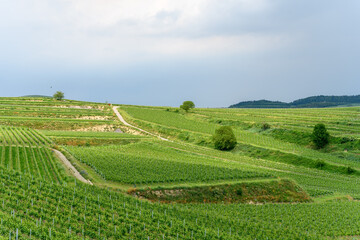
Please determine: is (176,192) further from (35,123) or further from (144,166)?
(35,123)

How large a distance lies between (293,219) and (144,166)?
2158 centimetres

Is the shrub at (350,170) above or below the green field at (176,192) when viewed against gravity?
below

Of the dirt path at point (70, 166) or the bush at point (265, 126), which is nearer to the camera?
the dirt path at point (70, 166)

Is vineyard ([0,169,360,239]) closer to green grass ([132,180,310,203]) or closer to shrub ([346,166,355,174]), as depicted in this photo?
green grass ([132,180,310,203])

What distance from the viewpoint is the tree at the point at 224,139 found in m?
78.1

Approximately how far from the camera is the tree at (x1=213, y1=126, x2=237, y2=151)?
78.1m

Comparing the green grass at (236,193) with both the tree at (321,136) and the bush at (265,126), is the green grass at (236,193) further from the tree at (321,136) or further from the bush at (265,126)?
the bush at (265,126)

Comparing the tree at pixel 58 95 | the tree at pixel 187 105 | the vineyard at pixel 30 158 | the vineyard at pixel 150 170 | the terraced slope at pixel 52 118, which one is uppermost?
the tree at pixel 58 95

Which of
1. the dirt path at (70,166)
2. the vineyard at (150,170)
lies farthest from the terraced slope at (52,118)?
the vineyard at (150,170)

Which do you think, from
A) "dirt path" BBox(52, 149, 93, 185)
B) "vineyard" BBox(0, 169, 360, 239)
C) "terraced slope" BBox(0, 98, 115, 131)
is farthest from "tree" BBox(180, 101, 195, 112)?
"vineyard" BBox(0, 169, 360, 239)

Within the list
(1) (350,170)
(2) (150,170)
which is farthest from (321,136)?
(2) (150,170)

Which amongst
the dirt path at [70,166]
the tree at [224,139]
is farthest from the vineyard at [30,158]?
the tree at [224,139]

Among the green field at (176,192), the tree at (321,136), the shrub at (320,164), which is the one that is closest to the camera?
the green field at (176,192)

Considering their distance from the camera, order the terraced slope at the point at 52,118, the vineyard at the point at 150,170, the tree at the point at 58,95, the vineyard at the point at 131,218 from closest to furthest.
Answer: the vineyard at the point at 131,218 < the vineyard at the point at 150,170 < the terraced slope at the point at 52,118 < the tree at the point at 58,95
